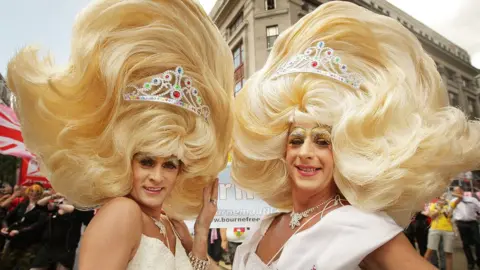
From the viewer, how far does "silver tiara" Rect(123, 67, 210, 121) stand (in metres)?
1.71

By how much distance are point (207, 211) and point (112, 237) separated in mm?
708

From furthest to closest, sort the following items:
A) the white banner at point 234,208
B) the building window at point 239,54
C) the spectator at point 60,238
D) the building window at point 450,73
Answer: the building window at point 450,73 < the building window at point 239,54 < the spectator at point 60,238 < the white banner at point 234,208

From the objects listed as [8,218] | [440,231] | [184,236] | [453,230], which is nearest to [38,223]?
[8,218]

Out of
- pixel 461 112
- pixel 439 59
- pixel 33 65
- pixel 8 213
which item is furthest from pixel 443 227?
pixel 439 59

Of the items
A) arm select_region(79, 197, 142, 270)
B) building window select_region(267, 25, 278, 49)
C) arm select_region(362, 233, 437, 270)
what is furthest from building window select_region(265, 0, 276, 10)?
arm select_region(79, 197, 142, 270)

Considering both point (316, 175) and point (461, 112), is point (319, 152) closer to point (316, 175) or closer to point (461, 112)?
point (316, 175)

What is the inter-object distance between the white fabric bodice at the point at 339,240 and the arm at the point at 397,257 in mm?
51

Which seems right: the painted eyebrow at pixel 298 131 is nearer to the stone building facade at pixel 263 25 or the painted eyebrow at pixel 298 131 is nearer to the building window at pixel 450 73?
the stone building facade at pixel 263 25

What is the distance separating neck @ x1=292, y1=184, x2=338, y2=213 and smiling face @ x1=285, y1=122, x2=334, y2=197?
0.13ft

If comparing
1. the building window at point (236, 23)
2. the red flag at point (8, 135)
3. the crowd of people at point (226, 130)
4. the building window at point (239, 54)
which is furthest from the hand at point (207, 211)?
the building window at point (236, 23)

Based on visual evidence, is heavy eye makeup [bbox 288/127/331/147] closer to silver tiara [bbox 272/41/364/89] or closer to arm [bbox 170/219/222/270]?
silver tiara [bbox 272/41/364/89]

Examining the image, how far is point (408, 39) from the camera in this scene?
198cm

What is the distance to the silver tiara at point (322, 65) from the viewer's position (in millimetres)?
1933

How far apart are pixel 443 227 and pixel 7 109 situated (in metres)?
8.74
